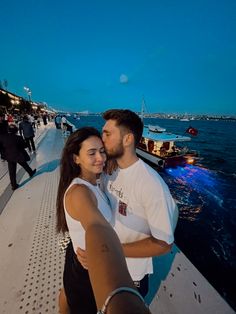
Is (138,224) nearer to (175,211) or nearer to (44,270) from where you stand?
(175,211)

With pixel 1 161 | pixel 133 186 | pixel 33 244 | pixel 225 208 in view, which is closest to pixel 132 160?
pixel 133 186

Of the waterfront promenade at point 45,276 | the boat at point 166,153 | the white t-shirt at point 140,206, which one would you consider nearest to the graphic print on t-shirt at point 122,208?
the white t-shirt at point 140,206

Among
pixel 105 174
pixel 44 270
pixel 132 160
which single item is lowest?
pixel 44 270

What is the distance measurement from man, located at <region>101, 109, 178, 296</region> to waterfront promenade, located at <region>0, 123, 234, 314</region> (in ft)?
1.41

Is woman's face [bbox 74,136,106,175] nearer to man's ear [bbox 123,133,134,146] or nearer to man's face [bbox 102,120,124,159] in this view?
man's face [bbox 102,120,124,159]

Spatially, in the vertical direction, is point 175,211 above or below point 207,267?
above

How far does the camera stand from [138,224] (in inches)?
56.0

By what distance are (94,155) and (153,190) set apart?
565mm

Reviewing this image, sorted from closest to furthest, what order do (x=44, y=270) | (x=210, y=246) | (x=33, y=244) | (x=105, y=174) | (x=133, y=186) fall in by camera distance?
1. (x=133, y=186)
2. (x=105, y=174)
3. (x=44, y=270)
4. (x=33, y=244)
5. (x=210, y=246)

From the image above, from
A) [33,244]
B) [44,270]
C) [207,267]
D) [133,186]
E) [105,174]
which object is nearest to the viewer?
[133,186]

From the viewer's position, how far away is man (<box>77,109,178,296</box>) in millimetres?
1253

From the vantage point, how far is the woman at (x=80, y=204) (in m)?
1.12

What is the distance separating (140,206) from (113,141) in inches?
23.7

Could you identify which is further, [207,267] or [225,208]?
[225,208]
